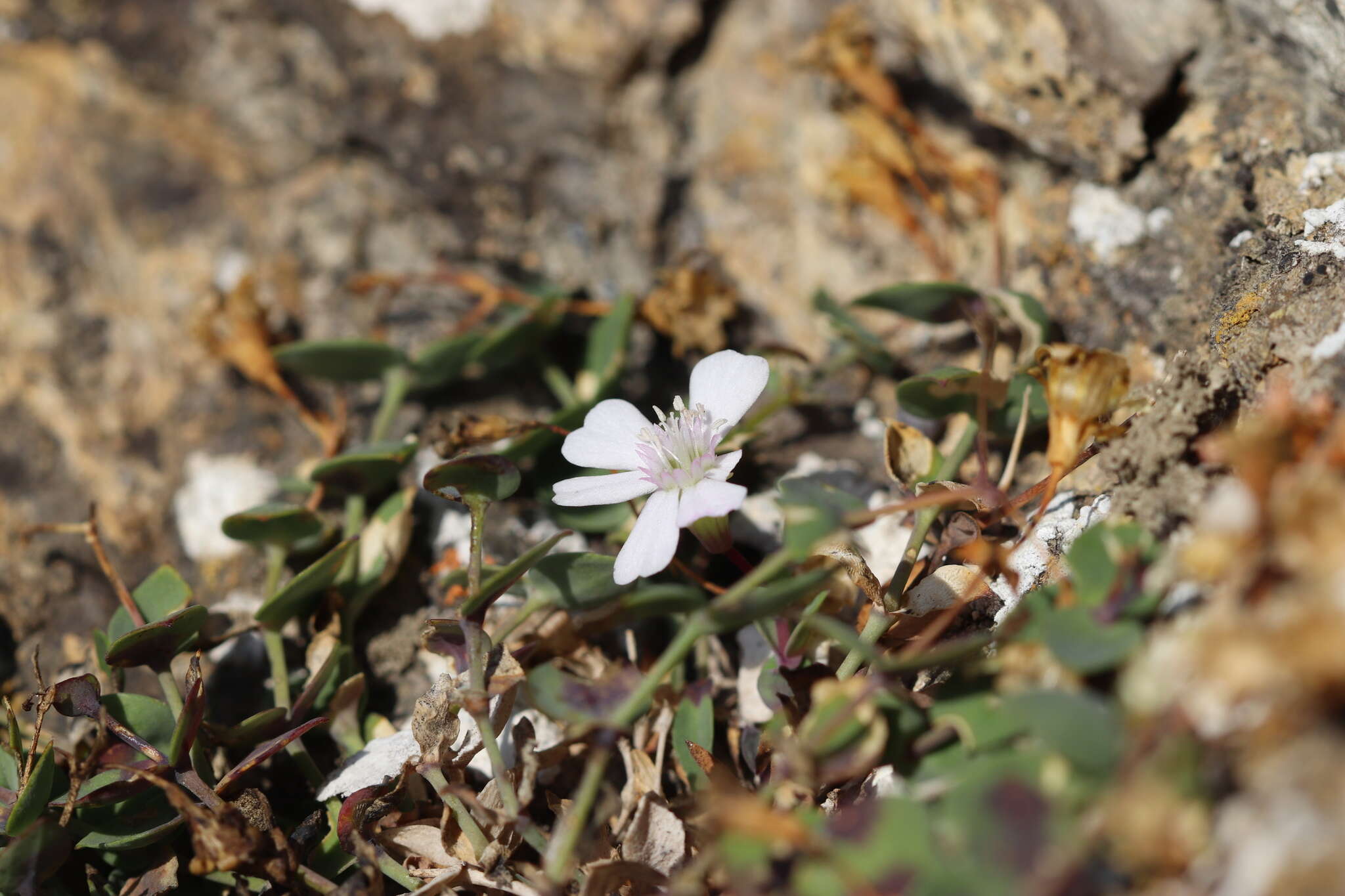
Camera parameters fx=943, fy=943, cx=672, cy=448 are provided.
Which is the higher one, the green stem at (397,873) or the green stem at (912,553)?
the green stem at (912,553)

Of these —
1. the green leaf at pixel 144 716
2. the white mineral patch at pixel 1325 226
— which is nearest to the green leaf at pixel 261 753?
the green leaf at pixel 144 716

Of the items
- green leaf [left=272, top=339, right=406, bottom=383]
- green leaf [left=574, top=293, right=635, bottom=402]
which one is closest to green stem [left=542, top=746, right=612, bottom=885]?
green leaf [left=574, top=293, right=635, bottom=402]

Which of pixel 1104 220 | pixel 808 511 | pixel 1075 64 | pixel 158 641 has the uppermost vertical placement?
pixel 1075 64

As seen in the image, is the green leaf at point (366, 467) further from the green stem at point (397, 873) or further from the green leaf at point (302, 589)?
the green stem at point (397, 873)

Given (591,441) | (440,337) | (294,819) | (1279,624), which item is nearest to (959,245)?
(591,441)

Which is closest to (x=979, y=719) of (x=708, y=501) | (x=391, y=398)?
(x=708, y=501)

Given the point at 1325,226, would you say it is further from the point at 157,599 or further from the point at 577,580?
the point at 157,599
